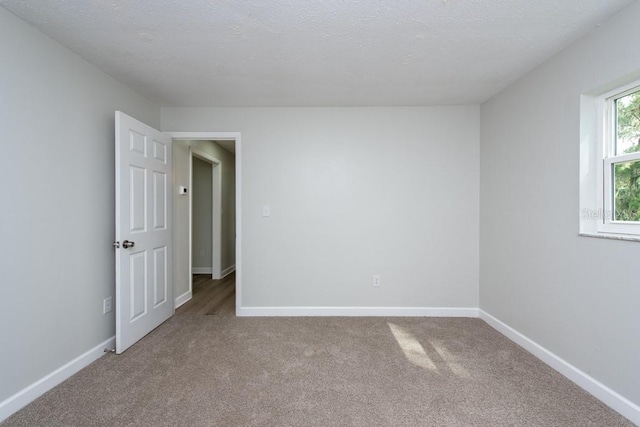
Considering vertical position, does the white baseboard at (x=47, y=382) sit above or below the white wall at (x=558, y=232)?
below

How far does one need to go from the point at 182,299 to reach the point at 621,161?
420 centimetres

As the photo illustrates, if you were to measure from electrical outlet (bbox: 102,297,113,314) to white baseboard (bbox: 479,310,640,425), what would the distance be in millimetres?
3453

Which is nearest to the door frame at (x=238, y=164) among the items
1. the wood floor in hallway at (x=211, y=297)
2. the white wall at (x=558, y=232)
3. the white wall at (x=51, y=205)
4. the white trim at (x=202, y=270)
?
the wood floor in hallway at (x=211, y=297)

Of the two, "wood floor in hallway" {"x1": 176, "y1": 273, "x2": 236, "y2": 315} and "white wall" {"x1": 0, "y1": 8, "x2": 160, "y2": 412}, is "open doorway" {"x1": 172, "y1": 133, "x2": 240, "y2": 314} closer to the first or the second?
"wood floor in hallway" {"x1": 176, "y1": 273, "x2": 236, "y2": 315}

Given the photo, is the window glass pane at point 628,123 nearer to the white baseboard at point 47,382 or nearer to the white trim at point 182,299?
the white baseboard at point 47,382

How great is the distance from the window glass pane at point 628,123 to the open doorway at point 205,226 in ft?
10.0

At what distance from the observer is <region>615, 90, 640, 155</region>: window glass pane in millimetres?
1715

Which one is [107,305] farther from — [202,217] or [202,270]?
[202,217]

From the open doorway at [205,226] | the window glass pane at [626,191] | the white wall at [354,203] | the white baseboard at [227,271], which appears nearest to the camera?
the window glass pane at [626,191]

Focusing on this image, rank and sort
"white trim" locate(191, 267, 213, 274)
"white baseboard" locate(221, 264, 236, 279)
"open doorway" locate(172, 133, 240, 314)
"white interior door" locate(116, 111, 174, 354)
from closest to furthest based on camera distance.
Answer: "white interior door" locate(116, 111, 174, 354) → "open doorway" locate(172, 133, 240, 314) → "white baseboard" locate(221, 264, 236, 279) → "white trim" locate(191, 267, 213, 274)

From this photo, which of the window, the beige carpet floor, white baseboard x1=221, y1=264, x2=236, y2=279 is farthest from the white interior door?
the window

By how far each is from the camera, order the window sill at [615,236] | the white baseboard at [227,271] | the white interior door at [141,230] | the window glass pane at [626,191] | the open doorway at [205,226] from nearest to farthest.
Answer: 1. the window sill at [615,236]
2. the window glass pane at [626,191]
3. the white interior door at [141,230]
4. the open doorway at [205,226]
5. the white baseboard at [227,271]

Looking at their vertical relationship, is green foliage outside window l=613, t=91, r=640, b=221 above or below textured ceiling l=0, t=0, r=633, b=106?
below

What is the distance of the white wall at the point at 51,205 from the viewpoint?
1.65 m
